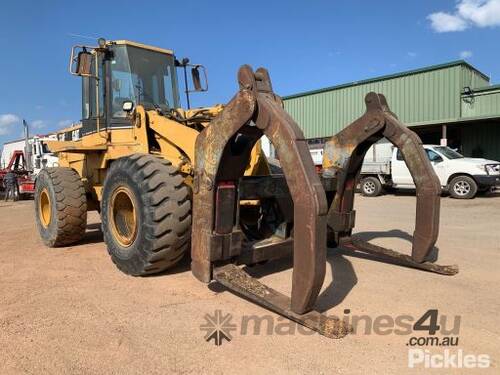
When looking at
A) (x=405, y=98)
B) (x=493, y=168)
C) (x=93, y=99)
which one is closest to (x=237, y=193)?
(x=93, y=99)

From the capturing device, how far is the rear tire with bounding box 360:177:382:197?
56.5ft

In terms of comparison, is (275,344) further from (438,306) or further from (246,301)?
(438,306)

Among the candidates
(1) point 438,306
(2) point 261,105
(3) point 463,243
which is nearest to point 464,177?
(3) point 463,243

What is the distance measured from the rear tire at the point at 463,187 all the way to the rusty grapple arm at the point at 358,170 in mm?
10758

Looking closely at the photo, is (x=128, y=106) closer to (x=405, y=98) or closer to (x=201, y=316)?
(x=201, y=316)

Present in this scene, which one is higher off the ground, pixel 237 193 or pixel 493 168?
pixel 493 168

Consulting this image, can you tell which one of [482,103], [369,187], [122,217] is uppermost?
[482,103]

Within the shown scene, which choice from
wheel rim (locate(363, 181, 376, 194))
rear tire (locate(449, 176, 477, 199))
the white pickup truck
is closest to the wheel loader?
the white pickup truck

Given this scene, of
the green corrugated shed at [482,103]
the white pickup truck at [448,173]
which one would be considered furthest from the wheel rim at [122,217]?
the green corrugated shed at [482,103]

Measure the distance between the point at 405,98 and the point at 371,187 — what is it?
7206mm

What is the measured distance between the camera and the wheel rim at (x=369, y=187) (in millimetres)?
17438

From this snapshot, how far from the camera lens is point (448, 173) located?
50.0 ft

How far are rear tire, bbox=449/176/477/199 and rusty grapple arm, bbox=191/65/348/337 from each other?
40.1 feet

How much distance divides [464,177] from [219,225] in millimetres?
13393
